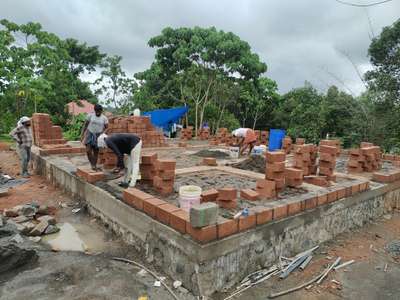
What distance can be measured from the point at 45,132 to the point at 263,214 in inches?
317

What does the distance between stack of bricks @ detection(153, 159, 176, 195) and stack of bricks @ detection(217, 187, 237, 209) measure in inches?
34.8

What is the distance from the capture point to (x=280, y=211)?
3811 mm

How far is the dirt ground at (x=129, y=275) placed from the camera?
3057 millimetres

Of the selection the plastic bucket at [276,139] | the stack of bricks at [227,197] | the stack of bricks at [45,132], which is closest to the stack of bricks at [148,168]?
the stack of bricks at [227,197]

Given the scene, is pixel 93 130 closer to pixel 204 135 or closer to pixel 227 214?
pixel 227 214

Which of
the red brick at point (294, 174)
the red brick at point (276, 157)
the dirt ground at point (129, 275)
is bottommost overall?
the dirt ground at point (129, 275)

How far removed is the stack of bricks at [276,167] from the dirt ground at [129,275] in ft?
3.39

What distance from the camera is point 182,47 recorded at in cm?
1560

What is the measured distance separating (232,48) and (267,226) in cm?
1302

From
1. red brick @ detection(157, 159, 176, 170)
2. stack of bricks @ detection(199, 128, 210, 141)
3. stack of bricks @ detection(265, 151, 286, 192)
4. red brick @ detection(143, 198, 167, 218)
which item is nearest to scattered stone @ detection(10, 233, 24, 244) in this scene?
red brick @ detection(143, 198, 167, 218)

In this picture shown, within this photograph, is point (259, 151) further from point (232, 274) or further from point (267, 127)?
point (267, 127)

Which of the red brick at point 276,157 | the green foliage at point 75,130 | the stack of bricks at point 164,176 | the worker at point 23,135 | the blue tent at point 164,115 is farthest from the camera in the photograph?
the blue tent at point 164,115

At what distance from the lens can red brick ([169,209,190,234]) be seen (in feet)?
10.6

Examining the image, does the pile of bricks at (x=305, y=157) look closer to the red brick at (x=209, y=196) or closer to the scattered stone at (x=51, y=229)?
the red brick at (x=209, y=196)
